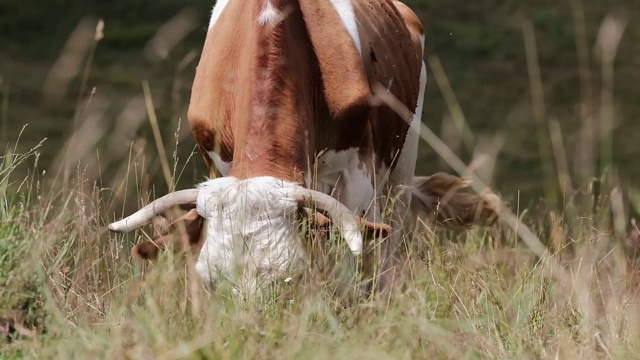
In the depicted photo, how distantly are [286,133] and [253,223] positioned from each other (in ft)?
2.32

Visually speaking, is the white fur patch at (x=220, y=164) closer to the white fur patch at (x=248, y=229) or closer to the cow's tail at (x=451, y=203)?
the white fur patch at (x=248, y=229)

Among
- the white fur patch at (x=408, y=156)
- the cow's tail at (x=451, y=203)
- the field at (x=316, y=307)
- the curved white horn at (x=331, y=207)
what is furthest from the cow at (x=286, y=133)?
the cow's tail at (x=451, y=203)

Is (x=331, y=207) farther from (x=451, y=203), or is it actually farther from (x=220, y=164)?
(x=451, y=203)

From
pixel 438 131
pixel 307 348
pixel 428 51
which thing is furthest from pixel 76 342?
pixel 428 51

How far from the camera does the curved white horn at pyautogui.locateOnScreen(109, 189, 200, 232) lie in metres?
4.74

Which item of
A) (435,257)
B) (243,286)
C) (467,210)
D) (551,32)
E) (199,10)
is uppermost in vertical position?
(243,286)

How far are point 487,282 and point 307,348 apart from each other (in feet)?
4.41

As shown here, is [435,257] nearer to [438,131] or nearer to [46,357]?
[46,357]

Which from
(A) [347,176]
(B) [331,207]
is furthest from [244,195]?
(A) [347,176]

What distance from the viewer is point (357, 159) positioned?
604cm

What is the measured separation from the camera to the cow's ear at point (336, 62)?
5816 mm

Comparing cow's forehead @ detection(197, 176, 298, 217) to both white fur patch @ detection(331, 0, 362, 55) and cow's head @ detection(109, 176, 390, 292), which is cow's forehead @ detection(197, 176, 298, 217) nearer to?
cow's head @ detection(109, 176, 390, 292)

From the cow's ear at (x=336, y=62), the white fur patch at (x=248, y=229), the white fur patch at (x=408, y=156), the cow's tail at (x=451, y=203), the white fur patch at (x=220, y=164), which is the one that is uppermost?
the cow's ear at (x=336, y=62)

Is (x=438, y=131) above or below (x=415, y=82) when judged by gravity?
below
